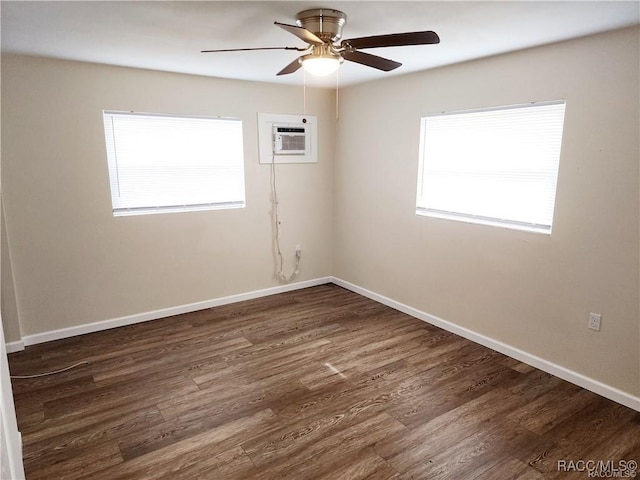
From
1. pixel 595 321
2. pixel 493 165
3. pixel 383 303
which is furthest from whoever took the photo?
pixel 383 303

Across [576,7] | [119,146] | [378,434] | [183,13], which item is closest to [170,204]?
[119,146]

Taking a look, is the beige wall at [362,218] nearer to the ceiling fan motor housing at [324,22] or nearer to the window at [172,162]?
the window at [172,162]

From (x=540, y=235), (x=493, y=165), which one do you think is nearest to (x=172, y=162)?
(x=493, y=165)

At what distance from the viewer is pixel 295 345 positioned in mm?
3451

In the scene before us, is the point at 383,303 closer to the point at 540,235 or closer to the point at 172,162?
the point at 540,235

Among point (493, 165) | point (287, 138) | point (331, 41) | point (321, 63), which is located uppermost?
point (331, 41)

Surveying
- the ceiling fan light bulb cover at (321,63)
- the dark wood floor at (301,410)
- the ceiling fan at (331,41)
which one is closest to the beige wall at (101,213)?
the dark wood floor at (301,410)

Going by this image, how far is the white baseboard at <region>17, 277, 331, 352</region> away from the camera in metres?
3.48

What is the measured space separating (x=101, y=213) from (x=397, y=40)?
2.90 meters

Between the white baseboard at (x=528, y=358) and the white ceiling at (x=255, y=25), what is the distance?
2.25 m

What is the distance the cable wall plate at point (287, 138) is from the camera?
4.33m

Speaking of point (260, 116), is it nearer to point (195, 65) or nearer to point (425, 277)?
point (195, 65)

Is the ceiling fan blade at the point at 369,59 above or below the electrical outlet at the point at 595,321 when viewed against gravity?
above

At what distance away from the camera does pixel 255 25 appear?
2.37 meters
